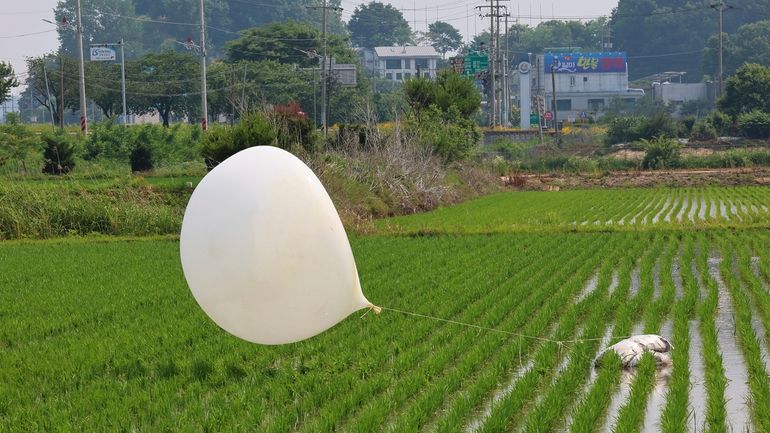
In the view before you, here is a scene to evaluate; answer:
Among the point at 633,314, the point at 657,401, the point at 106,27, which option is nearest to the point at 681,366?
the point at 657,401

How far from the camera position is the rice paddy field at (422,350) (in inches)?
290

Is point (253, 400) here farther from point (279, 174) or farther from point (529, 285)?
point (529, 285)

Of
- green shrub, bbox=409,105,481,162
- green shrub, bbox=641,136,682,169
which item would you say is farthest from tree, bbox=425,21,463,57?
green shrub, bbox=409,105,481,162

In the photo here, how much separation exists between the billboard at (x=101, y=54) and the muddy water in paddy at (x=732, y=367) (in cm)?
5859

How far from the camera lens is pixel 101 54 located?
66.9 metres

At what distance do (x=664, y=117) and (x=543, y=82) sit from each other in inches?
1970

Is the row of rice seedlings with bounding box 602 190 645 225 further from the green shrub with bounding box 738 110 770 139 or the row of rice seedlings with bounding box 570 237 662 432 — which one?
the green shrub with bounding box 738 110 770 139

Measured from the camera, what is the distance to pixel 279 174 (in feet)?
25.2

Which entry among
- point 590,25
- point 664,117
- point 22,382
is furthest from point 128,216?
point 590,25

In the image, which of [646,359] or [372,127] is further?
[372,127]

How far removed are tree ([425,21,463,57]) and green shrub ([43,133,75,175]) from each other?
452ft

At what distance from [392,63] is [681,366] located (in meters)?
144

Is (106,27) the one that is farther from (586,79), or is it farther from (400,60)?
(586,79)

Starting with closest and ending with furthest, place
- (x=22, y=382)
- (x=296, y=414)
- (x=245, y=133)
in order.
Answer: (x=296, y=414)
(x=22, y=382)
(x=245, y=133)
